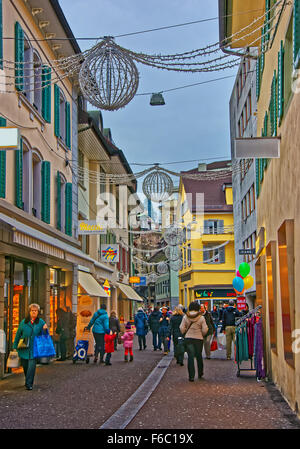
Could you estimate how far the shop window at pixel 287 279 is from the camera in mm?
8663

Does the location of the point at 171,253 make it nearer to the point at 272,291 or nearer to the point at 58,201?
the point at 58,201

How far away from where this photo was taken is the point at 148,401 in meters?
10.2

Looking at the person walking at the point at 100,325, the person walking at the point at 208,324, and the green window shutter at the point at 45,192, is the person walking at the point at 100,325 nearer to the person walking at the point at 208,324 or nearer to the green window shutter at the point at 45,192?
the person walking at the point at 208,324

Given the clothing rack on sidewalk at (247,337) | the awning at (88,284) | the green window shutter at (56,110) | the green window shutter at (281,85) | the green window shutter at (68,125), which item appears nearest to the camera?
the green window shutter at (281,85)

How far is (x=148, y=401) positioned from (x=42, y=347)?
8.89 feet

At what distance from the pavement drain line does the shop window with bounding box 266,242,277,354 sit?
2480 millimetres

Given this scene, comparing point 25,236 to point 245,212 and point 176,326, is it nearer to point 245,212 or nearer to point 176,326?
point 176,326

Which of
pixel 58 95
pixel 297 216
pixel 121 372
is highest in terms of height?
pixel 58 95

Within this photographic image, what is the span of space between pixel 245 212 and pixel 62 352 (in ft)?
68.2

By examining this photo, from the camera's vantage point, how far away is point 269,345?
1315cm

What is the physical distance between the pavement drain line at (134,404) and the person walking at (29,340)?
2.00 m

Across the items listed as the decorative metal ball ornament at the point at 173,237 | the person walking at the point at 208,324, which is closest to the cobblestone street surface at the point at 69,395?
the person walking at the point at 208,324

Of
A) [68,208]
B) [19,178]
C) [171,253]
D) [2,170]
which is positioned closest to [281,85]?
[2,170]
